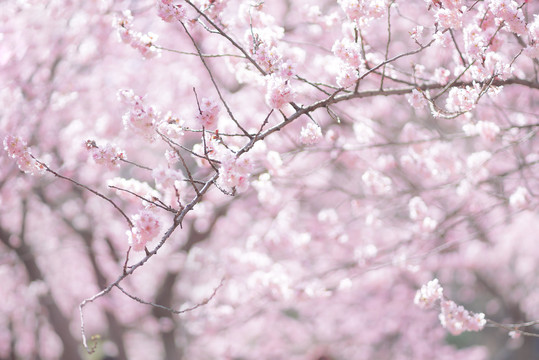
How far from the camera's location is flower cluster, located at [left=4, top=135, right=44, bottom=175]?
3.11 m

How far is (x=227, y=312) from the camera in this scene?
6.74 meters

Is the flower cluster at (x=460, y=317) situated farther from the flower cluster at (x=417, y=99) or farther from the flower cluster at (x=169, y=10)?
the flower cluster at (x=169, y=10)

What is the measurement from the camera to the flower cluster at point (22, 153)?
311 cm

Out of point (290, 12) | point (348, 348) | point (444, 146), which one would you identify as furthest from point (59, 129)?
point (348, 348)

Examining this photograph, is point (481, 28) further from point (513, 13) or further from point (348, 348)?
point (348, 348)

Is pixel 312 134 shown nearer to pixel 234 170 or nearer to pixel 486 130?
pixel 234 170

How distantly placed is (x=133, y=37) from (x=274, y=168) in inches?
65.6

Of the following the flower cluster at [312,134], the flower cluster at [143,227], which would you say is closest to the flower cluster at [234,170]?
the flower cluster at [143,227]

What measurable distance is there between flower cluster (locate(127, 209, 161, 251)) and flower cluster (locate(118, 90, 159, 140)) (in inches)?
16.8

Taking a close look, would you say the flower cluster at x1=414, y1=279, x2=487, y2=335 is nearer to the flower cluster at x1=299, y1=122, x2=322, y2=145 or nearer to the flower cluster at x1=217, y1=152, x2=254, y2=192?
the flower cluster at x1=299, y1=122, x2=322, y2=145

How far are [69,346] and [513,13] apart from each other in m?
5.88

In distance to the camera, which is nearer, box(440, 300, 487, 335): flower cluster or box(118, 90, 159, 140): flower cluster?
box(118, 90, 159, 140): flower cluster

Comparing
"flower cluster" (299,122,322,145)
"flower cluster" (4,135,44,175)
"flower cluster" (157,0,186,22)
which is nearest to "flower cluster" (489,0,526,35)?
"flower cluster" (299,122,322,145)

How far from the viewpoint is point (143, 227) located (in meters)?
2.74
